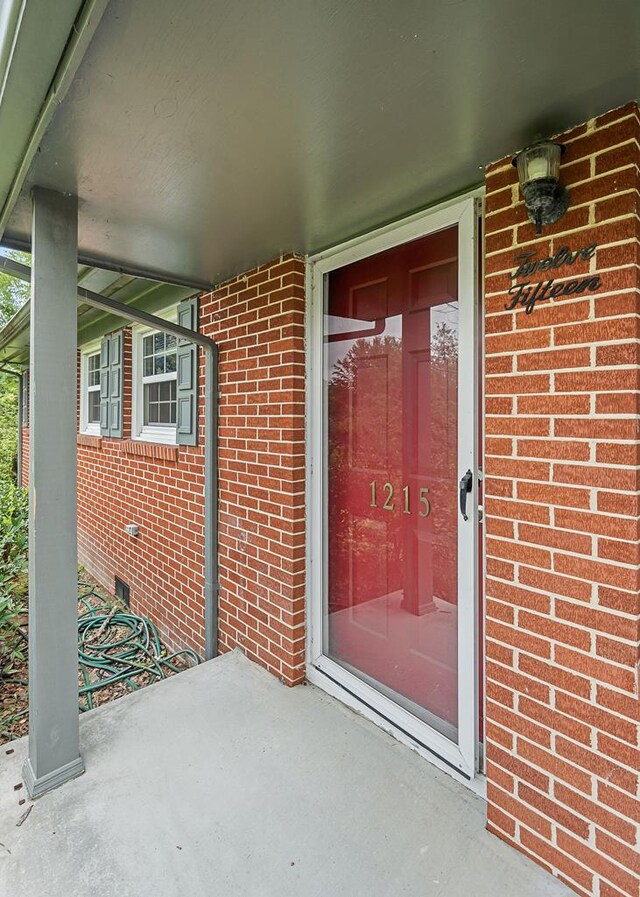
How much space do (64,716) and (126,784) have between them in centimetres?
42

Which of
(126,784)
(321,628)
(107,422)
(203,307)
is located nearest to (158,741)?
(126,784)

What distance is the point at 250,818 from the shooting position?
1.92 meters

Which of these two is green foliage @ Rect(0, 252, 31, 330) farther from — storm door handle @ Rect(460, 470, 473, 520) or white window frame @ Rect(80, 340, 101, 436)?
storm door handle @ Rect(460, 470, 473, 520)

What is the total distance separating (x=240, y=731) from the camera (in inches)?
95.8

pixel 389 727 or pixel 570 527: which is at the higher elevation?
pixel 570 527

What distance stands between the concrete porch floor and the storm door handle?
1.22 meters

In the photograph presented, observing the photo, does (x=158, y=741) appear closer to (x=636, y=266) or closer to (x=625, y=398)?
(x=625, y=398)

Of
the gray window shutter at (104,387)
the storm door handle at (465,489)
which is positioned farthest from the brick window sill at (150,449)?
the storm door handle at (465,489)

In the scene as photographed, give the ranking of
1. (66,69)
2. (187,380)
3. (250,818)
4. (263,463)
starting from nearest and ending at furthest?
(66,69)
(250,818)
(263,463)
(187,380)

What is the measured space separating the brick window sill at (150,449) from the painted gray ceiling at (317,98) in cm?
217

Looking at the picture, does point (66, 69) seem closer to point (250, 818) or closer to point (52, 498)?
point (52, 498)

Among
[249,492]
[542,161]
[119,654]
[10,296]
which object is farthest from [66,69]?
[10,296]

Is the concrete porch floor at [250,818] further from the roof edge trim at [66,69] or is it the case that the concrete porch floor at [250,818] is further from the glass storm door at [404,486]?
the roof edge trim at [66,69]

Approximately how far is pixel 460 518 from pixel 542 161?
1.38 m
